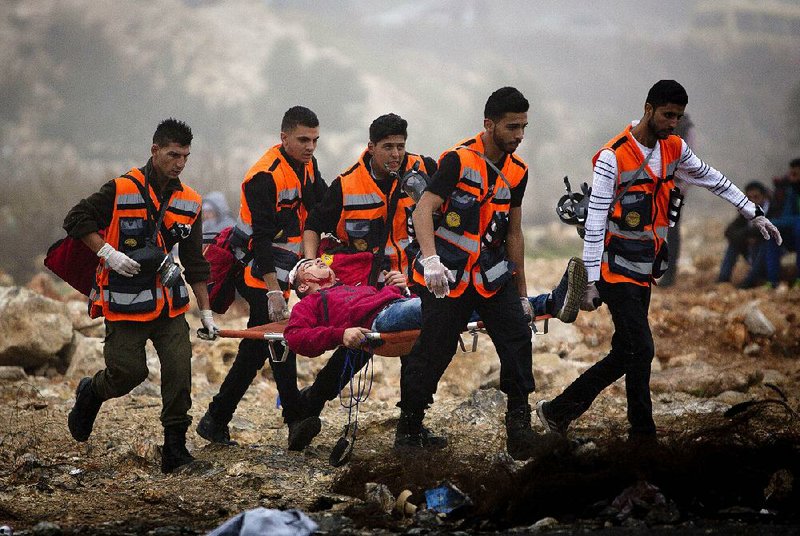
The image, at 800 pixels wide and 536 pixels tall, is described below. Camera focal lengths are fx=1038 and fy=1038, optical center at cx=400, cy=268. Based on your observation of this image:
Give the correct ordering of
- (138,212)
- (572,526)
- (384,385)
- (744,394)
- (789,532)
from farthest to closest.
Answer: (384,385), (744,394), (138,212), (572,526), (789,532)

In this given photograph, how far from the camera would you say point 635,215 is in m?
5.47

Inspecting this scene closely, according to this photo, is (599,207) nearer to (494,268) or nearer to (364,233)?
(494,268)

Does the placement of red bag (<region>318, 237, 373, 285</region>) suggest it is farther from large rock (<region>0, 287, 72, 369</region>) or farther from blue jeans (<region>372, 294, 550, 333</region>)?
large rock (<region>0, 287, 72, 369</region>)

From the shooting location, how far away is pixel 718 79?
199 ft

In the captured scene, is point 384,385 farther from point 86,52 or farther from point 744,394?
point 86,52

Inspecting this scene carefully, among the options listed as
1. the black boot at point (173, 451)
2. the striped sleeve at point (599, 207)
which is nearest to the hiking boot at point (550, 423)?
the striped sleeve at point (599, 207)

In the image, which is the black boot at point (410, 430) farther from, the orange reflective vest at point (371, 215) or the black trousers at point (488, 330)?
the orange reflective vest at point (371, 215)

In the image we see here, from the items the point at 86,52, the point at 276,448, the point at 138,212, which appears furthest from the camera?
the point at 86,52

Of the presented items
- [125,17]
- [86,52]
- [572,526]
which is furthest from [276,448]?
[125,17]

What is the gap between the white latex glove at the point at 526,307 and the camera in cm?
576

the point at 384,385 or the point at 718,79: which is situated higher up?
the point at 718,79

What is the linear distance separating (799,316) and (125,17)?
4312cm

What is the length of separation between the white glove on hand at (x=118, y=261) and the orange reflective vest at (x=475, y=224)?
1.54 meters

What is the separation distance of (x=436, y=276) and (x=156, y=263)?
166 centimetres
